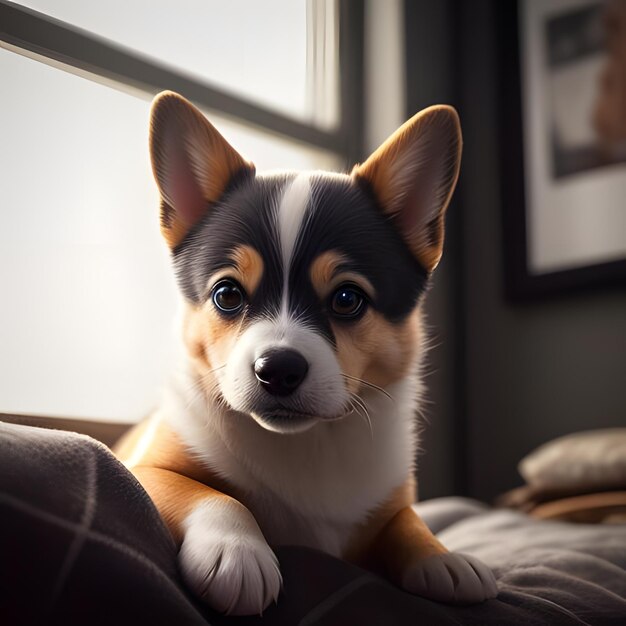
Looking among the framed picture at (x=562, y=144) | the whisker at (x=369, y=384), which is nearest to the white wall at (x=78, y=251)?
the whisker at (x=369, y=384)

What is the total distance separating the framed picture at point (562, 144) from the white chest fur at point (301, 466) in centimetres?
171

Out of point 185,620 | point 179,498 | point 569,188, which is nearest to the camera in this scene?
point 185,620

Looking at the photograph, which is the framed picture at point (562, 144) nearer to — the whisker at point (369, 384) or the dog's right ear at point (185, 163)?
the whisker at point (369, 384)

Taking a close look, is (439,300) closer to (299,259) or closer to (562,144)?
(562,144)

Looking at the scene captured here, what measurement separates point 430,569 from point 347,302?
1.16 feet

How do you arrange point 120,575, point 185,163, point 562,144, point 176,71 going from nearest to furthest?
point 120,575 < point 185,163 < point 176,71 < point 562,144

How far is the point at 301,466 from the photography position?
902mm

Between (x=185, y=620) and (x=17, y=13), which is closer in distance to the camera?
(x=185, y=620)

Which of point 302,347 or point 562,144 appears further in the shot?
point 562,144

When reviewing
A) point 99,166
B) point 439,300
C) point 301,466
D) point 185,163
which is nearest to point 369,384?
point 301,466

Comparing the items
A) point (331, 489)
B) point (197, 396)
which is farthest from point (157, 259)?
point (331, 489)

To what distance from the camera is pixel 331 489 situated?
91cm

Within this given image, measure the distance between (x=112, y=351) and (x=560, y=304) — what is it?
163cm

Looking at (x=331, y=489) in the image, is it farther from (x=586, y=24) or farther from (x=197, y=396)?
(x=586, y=24)
